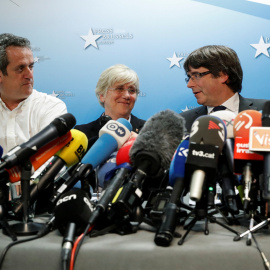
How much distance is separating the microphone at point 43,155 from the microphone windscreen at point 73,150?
0.7 inches

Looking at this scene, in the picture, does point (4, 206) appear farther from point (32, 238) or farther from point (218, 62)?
point (218, 62)

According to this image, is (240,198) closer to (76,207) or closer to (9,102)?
(76,207)

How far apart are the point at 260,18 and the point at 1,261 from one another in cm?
291

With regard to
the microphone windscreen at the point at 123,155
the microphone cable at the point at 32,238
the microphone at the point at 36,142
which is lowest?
the microphone cable at the point at 32,238

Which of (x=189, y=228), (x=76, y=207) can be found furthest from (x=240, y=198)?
(x=76, y=207)

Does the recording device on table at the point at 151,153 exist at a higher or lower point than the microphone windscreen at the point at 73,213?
higher

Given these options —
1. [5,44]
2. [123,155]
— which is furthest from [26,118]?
[123,155]

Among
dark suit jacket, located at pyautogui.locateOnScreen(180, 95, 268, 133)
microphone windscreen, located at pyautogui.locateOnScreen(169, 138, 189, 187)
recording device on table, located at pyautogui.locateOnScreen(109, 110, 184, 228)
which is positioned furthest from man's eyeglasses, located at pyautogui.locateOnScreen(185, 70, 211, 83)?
microphone windscreen, located at pyautogui.locateOnScreen(169, 138, 189, 187)

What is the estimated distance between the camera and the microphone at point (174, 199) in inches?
32.8

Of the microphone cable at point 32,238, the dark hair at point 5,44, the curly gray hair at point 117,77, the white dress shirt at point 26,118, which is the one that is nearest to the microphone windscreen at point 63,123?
the microphone cable at point 32,238

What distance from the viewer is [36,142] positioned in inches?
38.4

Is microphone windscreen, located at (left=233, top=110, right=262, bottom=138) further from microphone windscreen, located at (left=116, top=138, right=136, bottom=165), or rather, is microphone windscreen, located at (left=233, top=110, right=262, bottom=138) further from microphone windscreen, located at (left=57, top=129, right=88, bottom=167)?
microphone windscreen, located at (left=57, top=129, right=88, bottom=167)

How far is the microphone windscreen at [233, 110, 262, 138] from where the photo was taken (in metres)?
0.97

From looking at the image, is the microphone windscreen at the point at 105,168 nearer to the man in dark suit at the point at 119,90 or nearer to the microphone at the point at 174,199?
the microphone at the point at 174,199
